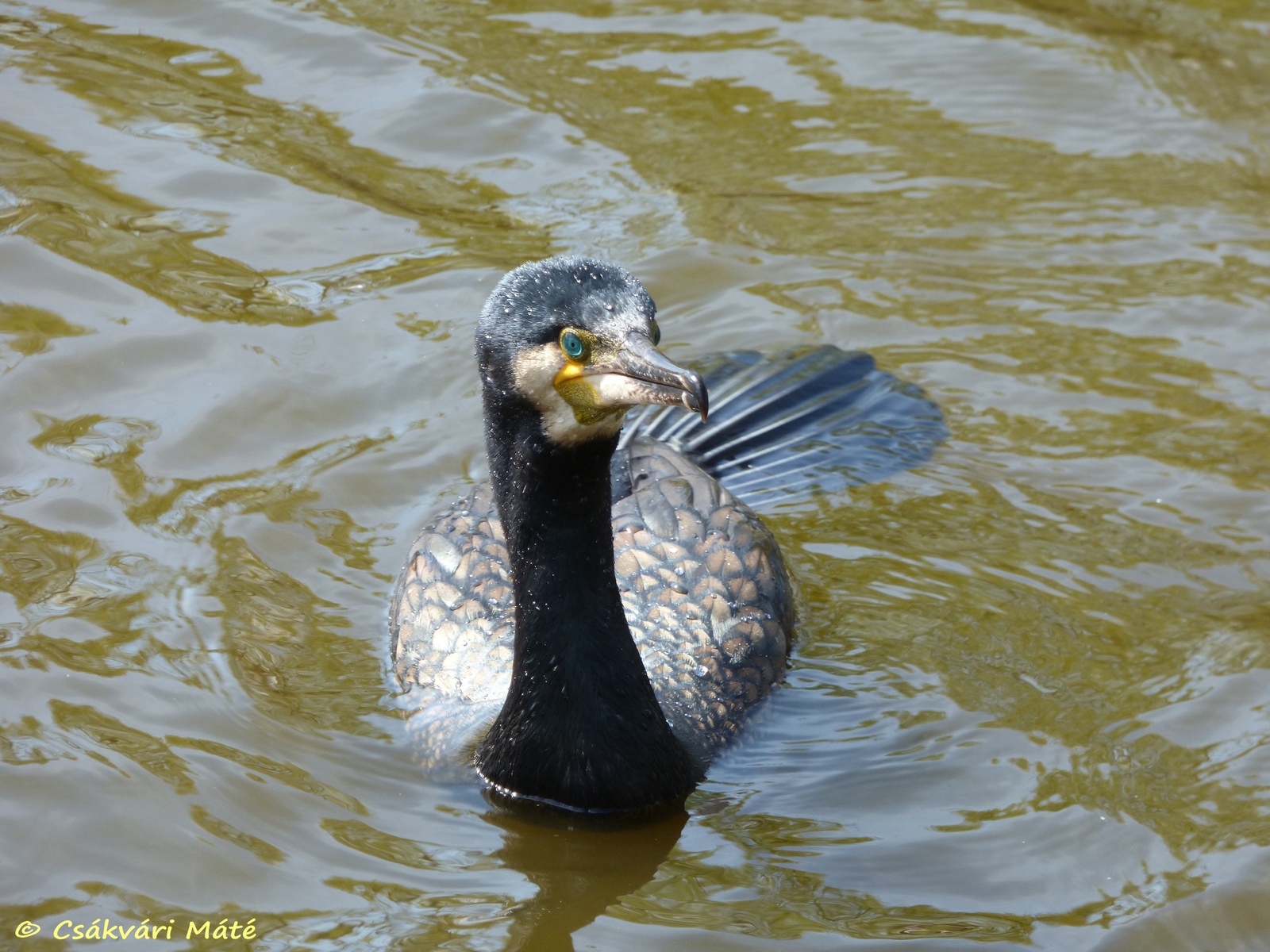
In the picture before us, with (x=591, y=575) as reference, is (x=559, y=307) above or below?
above

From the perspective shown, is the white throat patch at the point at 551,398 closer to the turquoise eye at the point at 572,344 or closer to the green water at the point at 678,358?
the turquoise eye at the point at 572,344

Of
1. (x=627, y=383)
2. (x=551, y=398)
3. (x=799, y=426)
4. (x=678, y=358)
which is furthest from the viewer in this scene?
(x=678, y=358)

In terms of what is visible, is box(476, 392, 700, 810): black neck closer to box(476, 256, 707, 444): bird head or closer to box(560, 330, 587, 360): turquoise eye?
box(476, 256, 707, 444): bird head

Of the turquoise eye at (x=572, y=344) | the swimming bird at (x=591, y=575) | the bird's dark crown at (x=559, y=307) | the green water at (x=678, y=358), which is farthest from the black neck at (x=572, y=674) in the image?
A: the turquoise eye at (x=572, y=344)

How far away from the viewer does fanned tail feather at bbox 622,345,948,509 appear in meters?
6.02

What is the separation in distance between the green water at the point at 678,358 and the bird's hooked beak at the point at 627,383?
1.30m

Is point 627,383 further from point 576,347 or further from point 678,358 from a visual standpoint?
point 678,358

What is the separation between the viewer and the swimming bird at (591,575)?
3.74m

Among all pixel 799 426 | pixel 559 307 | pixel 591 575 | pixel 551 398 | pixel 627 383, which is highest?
pixel 559 307

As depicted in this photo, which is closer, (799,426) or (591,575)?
(591,575)

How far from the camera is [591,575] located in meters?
4.14

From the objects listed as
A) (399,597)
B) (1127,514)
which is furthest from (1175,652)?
(399,597)

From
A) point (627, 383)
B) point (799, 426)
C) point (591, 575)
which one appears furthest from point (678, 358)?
point (627, 383)

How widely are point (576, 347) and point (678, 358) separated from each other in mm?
3089
